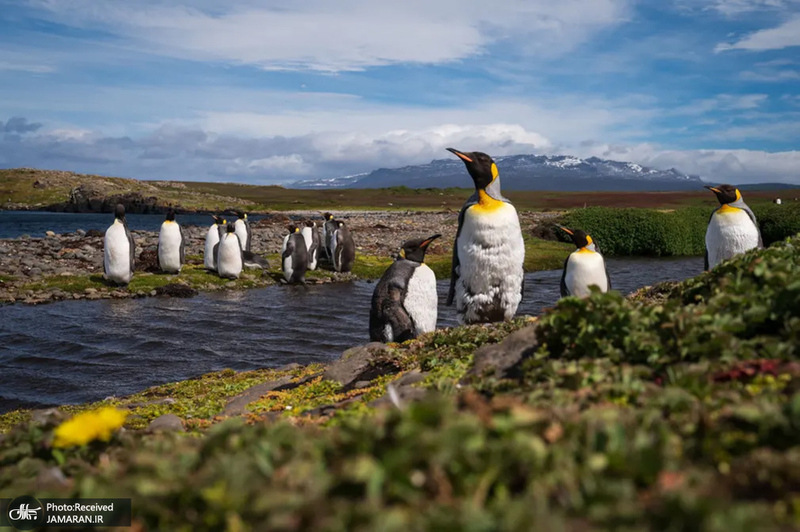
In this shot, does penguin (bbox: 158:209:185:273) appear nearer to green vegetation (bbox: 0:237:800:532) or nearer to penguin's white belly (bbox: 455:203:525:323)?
penguin's white belly (bbox: 455:203:525:323)

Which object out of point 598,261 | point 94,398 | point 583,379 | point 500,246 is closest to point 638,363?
point 583,379

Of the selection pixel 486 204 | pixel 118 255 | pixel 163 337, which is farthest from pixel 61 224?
pixel 486 204

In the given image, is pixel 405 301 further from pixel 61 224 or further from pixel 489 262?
pixel 61 224

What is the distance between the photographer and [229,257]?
23953 millimetres

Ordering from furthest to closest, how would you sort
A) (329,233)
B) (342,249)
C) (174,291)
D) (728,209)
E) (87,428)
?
(329,233) → (342,249) → (174,291) → (728,209) → (87,428)

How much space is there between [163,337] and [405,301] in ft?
24.6

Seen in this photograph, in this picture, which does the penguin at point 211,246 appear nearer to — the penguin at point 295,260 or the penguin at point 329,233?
the penguin at point 295,260

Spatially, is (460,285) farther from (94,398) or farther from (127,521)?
(127,521)

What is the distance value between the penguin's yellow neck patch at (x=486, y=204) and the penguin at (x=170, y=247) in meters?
16.1

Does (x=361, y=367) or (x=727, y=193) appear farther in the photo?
(x=727, y=193)

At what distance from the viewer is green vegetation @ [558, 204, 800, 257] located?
124 feet

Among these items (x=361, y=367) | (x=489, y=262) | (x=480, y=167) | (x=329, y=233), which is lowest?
(x=361, y=367)

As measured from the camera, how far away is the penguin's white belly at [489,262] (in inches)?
398

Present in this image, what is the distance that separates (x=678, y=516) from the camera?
213 centimetres
